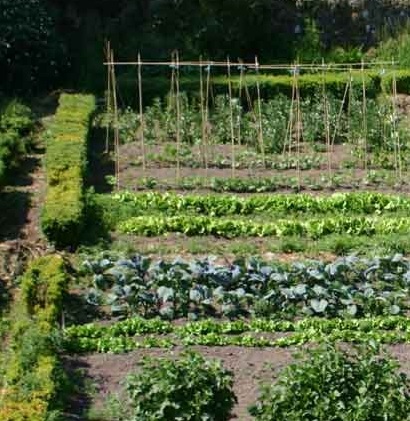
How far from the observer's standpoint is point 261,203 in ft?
53.2

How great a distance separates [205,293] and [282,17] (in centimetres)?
1268

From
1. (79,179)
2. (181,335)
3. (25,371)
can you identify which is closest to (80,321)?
(181,335)

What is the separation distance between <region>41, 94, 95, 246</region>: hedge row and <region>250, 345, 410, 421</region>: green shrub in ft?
18.2

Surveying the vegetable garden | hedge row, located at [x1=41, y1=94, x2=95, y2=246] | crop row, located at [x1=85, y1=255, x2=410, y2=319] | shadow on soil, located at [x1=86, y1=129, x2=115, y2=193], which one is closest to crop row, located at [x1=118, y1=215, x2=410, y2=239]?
the vegetable garden

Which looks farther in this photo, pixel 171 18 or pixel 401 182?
pixel 171 18

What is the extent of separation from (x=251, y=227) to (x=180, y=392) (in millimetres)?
5985

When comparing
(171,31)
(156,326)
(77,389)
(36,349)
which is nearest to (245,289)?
(156,326)

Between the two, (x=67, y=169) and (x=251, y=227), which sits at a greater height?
(x=67, y=169)

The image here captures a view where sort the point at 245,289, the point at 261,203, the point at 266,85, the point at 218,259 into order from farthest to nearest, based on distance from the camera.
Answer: the point at 266,85 → the point at 261,203 → the point at 218,259 → the point at 245,289

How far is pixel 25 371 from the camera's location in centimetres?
1075

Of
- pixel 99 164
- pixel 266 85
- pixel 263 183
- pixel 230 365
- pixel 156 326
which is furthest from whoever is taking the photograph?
pixel 266 85

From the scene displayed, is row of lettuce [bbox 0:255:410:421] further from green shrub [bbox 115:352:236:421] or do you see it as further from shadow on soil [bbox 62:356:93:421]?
green shrub [bbox 115:352:236:421]

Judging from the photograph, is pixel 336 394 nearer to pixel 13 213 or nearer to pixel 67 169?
pixel 13 213

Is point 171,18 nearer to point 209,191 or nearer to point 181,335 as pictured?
point 209,191
